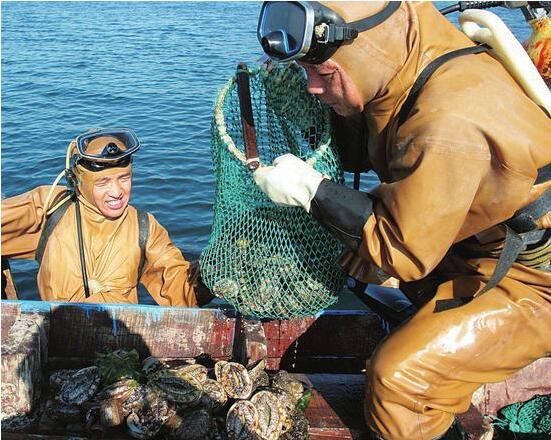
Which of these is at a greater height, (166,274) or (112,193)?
(112,193)

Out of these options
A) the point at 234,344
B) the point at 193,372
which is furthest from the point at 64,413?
the point at 234,344

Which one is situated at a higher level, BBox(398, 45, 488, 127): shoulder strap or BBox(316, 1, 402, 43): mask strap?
BBox(316, 1, 402, 43): mask strap

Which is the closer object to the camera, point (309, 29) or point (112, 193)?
point (309, 29)

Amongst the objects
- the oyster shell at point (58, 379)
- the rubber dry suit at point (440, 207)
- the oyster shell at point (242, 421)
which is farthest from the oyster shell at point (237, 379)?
the oyster shell at point (58, 379)

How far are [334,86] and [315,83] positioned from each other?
0.37 ft

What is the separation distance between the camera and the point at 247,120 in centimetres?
368

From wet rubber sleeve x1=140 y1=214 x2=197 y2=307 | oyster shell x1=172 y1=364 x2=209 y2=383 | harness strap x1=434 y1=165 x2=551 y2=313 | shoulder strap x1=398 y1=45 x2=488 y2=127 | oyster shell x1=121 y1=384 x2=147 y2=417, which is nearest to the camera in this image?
shoulder strap x1=398 y1=45 x2=488 y2=127

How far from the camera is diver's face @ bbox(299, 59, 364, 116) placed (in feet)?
10.6

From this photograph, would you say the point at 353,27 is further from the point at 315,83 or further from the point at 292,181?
the point at 292,181

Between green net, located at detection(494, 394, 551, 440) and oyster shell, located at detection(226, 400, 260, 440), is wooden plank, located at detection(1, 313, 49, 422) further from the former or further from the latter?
green net, located at detection(494, 394, 551, 440)

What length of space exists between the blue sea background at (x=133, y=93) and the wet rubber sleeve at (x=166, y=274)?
1.34 metres

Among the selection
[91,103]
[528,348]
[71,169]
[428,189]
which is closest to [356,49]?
[428,189]

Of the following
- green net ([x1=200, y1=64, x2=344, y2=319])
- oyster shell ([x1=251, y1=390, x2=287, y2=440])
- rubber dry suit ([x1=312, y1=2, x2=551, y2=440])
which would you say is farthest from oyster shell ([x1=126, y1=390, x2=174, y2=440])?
rubber dry suit ([x1=312, y1=2, x2=551, y2=440])

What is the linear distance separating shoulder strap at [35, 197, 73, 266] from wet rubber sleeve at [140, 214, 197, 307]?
67cm
